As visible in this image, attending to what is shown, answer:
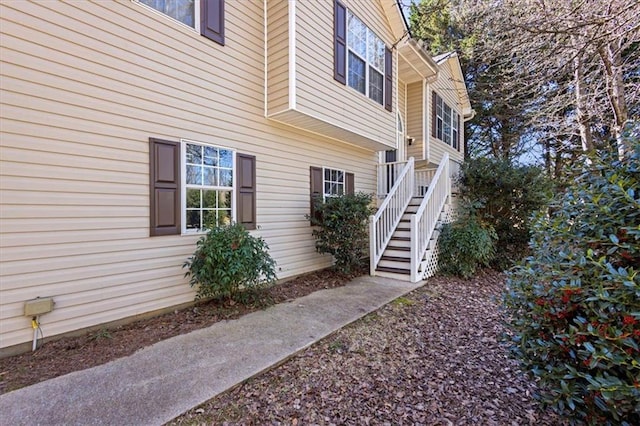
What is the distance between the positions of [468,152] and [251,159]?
1715cm

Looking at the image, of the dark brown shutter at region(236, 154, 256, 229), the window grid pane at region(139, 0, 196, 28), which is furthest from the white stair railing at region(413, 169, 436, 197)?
the window grid pane at region(139, 0, 196, 28)

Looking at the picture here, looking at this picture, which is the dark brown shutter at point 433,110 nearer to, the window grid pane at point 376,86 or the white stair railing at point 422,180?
the white stair railing at point 422,180

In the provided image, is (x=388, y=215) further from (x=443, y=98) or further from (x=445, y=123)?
(x=443, y=98)

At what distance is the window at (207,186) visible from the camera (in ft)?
14.8

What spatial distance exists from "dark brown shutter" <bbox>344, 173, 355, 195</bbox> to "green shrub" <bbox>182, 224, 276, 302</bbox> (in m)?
3.53

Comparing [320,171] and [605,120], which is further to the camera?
[605,120]

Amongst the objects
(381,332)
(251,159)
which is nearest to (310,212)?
(251,159)

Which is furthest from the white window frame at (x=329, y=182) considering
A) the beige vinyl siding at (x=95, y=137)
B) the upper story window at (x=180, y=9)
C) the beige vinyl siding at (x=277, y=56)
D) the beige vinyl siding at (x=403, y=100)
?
the beige vinyl siding at (x=403, y=100)

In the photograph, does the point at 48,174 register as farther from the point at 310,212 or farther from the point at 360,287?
the point at 360,287

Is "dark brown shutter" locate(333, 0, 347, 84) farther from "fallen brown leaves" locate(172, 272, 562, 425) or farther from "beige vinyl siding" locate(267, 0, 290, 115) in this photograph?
"fallen brown leaves" locate(172, 272, 562, 425)

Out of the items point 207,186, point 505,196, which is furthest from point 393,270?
point 207,186

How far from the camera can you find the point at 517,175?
7746 millimetres

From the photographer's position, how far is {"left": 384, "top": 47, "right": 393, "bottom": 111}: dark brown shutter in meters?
7.67

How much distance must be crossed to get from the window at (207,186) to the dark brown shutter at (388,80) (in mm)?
4462
